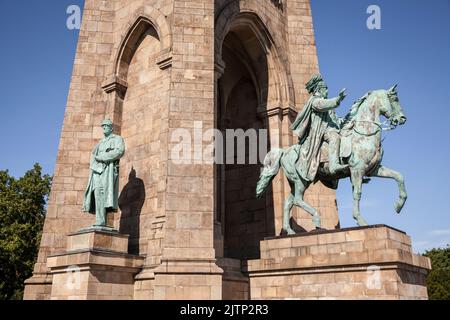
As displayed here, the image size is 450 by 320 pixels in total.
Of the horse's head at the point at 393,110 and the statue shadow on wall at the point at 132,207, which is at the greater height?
the horse's head at the point at 393,110

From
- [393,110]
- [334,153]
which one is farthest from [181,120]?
[393,110]

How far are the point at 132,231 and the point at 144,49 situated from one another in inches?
224

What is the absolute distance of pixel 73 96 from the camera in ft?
46.9

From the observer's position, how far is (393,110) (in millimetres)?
10781

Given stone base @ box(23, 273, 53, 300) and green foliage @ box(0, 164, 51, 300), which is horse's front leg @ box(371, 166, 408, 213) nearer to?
stone base @ box(23, 273, 53, 300)

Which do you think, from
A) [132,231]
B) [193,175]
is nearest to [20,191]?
[132,231]

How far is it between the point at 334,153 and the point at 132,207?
5.73m

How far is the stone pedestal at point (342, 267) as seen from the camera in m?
8.91

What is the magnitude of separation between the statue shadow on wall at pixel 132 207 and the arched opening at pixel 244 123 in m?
3.60

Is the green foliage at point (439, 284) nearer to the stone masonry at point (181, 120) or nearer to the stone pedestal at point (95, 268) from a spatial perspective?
the stone masonry at point (181, 120)

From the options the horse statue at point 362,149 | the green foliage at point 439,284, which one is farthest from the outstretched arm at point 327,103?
the green foliage at point 439,284

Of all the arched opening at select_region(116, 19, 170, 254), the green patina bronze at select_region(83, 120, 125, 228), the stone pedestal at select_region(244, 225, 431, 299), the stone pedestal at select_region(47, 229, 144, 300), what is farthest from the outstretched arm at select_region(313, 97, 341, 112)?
the stone pedestal at select_region(47, 229, 144, 300)

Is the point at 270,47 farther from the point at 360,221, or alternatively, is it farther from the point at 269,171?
the point at 360,221
